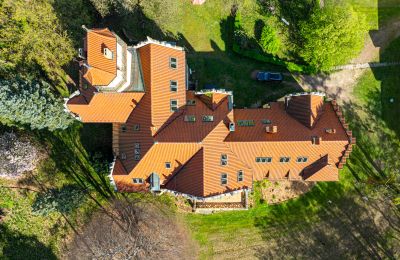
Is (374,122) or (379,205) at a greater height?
(374,122)

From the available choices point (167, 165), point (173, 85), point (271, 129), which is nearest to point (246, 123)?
point (271, 129)

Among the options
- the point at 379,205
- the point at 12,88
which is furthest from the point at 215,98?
the point at 379,205

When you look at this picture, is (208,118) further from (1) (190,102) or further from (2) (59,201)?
(2) (59,201)

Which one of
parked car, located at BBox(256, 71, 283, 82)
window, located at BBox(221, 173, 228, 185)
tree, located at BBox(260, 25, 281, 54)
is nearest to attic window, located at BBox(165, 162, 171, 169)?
window, located at BBox(221, 173, 228, 185)

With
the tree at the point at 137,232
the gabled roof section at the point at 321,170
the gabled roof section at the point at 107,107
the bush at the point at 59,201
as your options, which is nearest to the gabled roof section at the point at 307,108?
the gabled roof section at the point at 321,170

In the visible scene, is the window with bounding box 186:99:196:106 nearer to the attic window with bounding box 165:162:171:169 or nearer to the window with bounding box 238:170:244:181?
the attic window with bounding box 165:162:171:169

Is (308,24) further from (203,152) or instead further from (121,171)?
(121,171)
